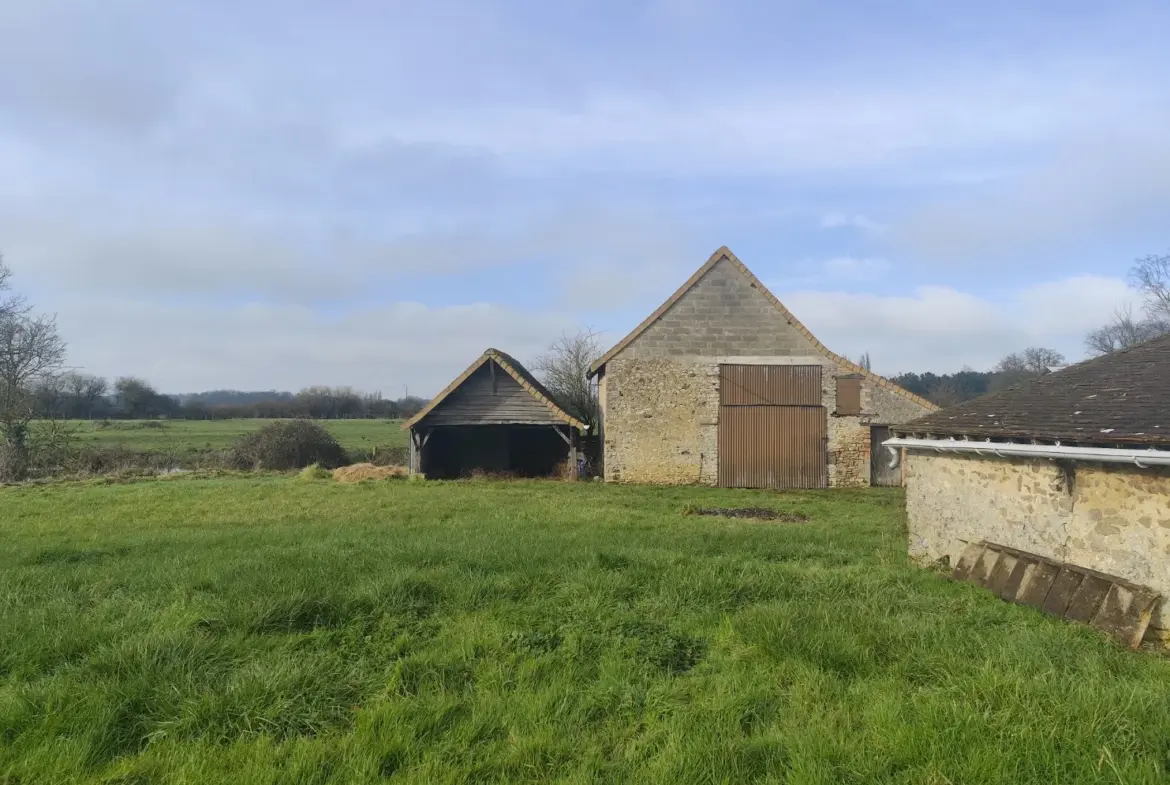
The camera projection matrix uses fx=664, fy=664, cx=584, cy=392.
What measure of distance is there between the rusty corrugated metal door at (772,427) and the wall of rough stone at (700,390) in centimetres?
26

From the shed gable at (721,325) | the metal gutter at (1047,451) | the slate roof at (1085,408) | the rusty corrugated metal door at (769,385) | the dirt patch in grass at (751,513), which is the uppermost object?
the shed gable at (721,325)

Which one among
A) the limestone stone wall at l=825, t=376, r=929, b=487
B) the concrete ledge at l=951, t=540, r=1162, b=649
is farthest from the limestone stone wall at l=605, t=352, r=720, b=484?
the concrete ledge at l=951, t=540, r=1162, b=649

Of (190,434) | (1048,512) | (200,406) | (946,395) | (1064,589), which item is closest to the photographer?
(1064,589)

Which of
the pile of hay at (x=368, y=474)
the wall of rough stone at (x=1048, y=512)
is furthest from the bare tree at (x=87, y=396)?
the wall of rough stone at (x=1048, y=512)

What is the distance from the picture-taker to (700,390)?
805 inches

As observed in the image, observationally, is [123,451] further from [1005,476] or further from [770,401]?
[1005,476]

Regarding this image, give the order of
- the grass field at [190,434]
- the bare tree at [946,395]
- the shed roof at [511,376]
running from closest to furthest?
the shed roof at [511,376] → the grass field at [190,434] → the bare tree at [946,395]

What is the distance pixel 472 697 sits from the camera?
14.1 ft

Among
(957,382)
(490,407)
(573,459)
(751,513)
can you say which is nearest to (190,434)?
(490,407)

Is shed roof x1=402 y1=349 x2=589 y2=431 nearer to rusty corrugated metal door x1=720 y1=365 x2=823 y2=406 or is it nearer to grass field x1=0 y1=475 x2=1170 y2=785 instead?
rusty corrugated metal door x1=720 y1=365 x2=823 y2=406

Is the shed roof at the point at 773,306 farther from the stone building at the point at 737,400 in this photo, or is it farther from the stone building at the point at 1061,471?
the stone building at the point at 1061,471

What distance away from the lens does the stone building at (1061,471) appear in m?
5.77

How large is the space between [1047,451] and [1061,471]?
0.38 m

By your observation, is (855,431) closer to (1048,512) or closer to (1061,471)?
(1048,512)
